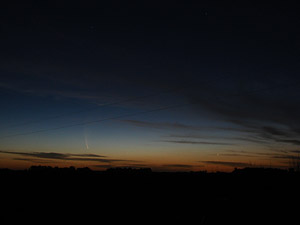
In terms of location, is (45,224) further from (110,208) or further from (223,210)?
(223,210)

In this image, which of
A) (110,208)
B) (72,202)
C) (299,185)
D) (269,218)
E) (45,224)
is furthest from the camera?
(299,185)

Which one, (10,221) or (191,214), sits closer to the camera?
(10,221)

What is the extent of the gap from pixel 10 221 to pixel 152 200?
55.0 feet

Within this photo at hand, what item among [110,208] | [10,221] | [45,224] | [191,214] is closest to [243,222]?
[191,214]

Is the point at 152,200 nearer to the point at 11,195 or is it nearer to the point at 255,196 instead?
the point at 255,196

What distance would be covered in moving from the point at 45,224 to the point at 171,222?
9941 millimetres

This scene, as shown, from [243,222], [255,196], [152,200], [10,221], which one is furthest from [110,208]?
[255,196]

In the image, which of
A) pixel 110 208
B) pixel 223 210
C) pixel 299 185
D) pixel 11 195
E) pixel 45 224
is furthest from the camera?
pixel 299 185

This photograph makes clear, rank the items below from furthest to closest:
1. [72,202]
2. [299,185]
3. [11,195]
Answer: [299,185], [11,195], [72,202]

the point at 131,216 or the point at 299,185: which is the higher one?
the point at 299,185

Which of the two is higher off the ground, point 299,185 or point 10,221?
point 299,185

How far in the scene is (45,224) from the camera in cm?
1955

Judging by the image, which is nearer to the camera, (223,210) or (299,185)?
(223,210)

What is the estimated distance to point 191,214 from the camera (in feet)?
76.2
